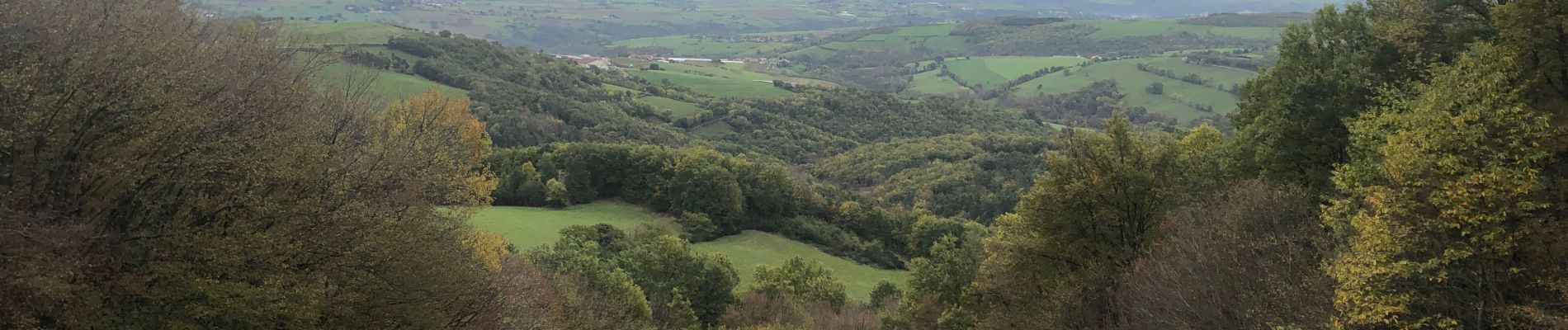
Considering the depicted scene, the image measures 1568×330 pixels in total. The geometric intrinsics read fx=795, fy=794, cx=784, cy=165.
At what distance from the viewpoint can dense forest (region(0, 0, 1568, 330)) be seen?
1149cm

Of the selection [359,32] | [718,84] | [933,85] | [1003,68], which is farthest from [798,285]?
[1003,68]

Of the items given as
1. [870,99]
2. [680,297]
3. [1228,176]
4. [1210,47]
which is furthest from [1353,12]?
[1210,47]

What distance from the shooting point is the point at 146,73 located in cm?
1266

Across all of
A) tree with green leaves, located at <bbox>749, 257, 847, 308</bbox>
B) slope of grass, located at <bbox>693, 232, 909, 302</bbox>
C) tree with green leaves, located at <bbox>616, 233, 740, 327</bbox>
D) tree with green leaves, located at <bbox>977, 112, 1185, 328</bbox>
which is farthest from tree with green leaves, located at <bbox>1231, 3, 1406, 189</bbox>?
slope of grass, located at <bbox>693, 232, 909, 302</bbox>

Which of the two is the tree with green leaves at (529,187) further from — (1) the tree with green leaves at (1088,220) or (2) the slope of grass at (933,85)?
(2) the slope of grass at (933,85)

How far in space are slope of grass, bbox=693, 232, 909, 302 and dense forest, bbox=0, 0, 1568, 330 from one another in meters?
17.5

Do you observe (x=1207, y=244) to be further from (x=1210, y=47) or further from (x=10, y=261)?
(x=1210, y=47)

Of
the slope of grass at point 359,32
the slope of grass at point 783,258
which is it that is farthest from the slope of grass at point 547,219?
the slope of grass at point 359,32

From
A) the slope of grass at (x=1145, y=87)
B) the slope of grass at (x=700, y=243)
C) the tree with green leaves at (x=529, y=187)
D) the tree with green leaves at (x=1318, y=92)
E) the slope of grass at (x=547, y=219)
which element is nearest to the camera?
the tree with green leaves at (x=1318, y=92)

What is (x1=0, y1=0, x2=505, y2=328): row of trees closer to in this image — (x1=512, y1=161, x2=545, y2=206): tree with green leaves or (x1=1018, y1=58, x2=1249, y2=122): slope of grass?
(x1=512, y1=161, x2=545, y2=206): tree with green leaves

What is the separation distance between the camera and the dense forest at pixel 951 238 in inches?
452

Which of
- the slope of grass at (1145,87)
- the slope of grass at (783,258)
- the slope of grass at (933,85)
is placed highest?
the slope of grass at (1145,87)

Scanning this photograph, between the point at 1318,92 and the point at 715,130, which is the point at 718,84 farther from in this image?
the point at 1318,92

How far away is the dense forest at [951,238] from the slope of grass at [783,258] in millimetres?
17460
